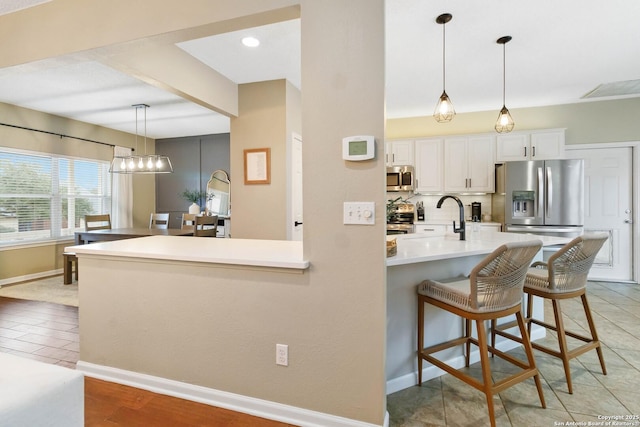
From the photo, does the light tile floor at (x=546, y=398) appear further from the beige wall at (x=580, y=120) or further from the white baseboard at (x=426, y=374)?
the beige wall at (x=580, y=120)

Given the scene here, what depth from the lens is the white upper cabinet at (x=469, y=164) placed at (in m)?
5.00

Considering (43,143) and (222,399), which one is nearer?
(222,399)

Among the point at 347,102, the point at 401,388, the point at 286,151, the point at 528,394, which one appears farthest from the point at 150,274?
the point at 528,394

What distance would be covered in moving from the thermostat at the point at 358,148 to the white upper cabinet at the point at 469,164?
4.03 meters

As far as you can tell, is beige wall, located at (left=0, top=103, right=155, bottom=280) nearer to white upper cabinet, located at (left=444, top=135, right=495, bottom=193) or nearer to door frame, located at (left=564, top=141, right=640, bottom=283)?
white upper cabinet, located at (left=444, top=135, right=495, bottom=193)

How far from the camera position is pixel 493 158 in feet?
16.3

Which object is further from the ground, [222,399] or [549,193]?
[549,193]

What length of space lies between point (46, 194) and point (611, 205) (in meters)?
8.83

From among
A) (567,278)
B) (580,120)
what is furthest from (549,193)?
(567,278)

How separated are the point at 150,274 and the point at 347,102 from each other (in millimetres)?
1641

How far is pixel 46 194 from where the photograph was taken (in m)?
5.26

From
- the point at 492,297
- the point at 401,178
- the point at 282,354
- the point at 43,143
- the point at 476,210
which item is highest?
the point at 43,143

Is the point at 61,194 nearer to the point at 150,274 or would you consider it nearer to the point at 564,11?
the point at 150,274

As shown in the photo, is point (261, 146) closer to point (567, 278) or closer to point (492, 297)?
point (492, 297)
